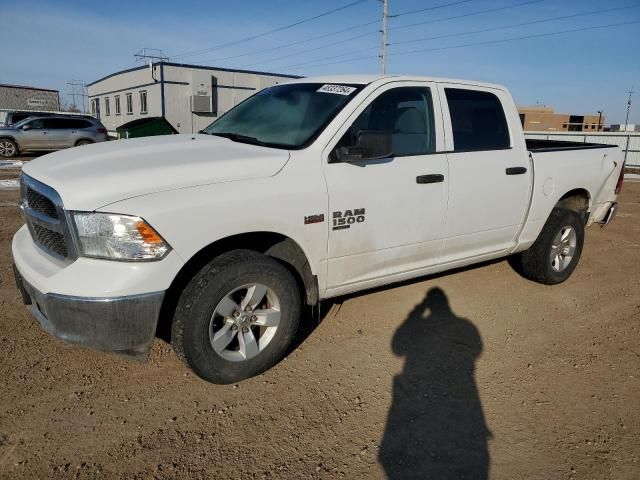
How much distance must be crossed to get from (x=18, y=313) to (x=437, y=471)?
348 centimetres

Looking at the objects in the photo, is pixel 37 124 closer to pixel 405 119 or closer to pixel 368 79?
pixel 368 79

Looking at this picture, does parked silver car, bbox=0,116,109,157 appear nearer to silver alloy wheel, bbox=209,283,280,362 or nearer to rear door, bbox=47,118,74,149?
rear door, bbox=47,118,74,149

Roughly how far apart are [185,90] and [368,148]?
92.8 ft

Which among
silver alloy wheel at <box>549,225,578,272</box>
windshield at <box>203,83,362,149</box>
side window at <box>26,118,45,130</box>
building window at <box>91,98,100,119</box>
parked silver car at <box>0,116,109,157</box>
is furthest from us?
building window at <box>91,98,100,119</box>

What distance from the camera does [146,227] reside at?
2.51 meters

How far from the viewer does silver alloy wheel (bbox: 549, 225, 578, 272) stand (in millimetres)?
4996

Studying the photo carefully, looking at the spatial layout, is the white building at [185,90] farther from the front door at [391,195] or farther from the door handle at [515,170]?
the front door at [391,195]

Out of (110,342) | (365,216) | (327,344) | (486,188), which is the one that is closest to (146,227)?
(110,342)

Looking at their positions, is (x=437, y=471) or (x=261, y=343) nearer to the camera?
(x=437, y=471)

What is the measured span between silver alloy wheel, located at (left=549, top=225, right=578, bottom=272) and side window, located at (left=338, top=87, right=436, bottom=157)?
6.91 ft

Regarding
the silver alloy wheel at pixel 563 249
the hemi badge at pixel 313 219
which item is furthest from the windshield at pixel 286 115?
the silver alloy wheel at pixel 563 249

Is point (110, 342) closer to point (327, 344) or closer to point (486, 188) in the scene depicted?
point (327, 344)

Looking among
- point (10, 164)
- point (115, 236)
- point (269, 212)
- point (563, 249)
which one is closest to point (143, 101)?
point (10, 164)

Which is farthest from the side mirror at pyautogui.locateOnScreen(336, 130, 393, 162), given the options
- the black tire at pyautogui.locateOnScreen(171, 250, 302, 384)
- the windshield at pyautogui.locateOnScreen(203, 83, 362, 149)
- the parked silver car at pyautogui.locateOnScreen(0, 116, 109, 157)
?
the parked silver car at pyautogui.locateOnScreen(0, 116, 109, 157)
